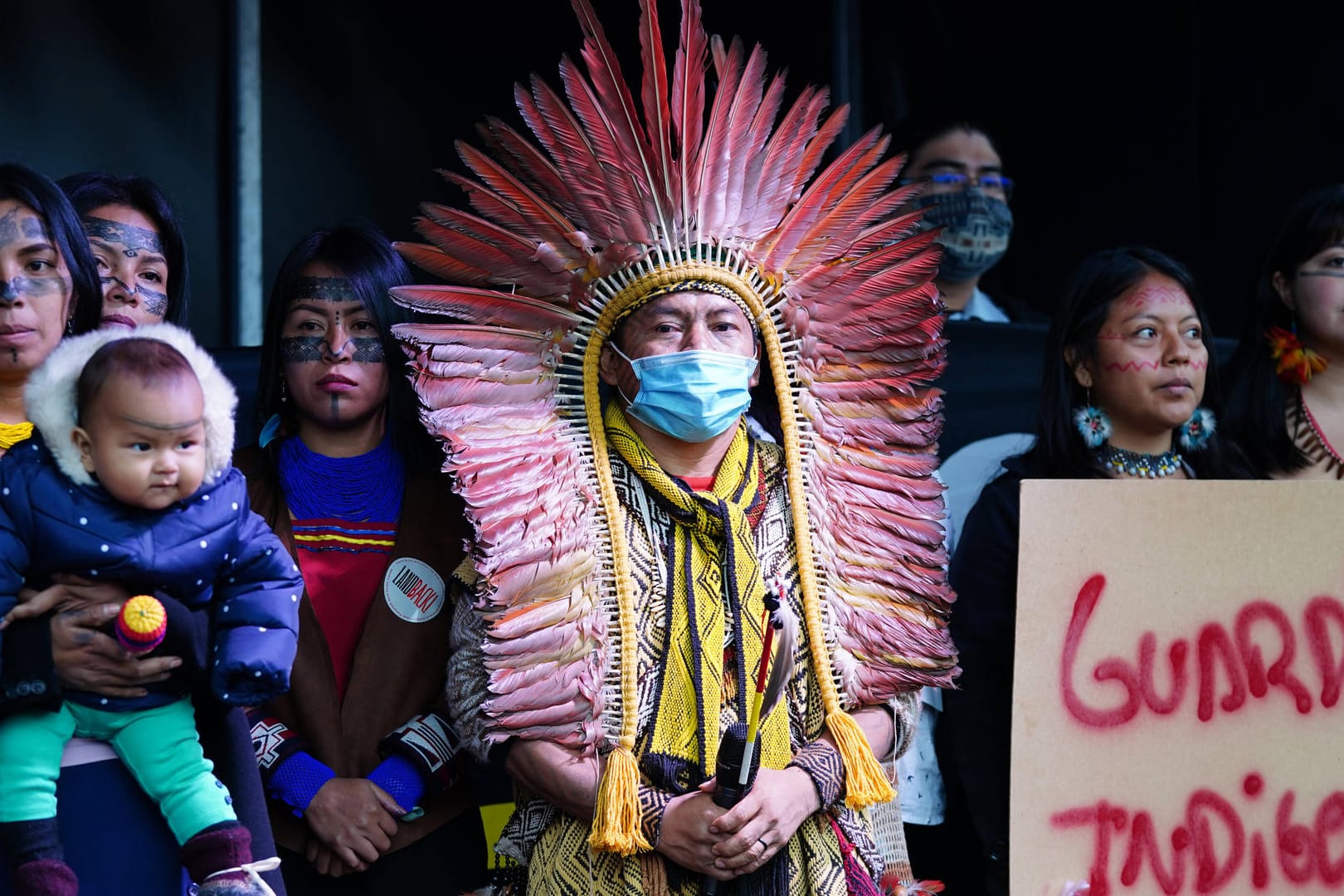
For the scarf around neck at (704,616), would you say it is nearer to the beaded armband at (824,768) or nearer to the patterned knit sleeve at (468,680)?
the beaded armband at (824,768)

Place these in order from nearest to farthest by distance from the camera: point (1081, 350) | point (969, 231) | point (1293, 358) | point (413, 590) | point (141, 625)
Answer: point (141, 625), point (413, 590), point (1081, 350), point (1293, 358), point (969, 231)

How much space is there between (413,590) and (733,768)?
753 mm

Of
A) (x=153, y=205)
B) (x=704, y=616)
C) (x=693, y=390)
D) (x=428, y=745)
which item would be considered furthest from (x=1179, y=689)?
(x=153, y=205)

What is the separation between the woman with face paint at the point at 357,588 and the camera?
8.94 feet

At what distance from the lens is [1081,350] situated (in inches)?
128

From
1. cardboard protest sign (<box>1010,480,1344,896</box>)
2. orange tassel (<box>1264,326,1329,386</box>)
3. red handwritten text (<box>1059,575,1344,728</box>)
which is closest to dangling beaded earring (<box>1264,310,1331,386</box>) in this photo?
orange tassel (<box>1264,326,1329,386</box>)

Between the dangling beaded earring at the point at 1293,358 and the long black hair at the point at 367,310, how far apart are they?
73.6 inches

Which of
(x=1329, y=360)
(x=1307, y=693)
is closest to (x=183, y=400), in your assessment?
(x=1307, y=693)

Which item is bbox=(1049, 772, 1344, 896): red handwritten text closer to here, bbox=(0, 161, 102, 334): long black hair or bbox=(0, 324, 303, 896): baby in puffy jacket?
bbox=(0, 324, 303, 896): baby in puffy jacket

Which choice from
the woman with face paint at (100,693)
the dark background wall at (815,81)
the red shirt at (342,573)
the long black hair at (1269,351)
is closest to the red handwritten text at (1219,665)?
the long black hair at (1269,351)

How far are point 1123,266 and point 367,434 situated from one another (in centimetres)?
159

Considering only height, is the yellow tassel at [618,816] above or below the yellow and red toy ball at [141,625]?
below

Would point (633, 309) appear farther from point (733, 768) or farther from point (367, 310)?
point (733, 768)

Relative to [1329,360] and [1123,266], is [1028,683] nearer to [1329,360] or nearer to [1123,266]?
[1123,266]
